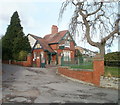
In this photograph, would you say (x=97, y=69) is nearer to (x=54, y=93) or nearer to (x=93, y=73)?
(x=93, y=73)

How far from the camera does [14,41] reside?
29.6 meters

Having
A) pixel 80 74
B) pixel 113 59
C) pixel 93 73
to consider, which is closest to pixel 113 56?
pixel 113 59

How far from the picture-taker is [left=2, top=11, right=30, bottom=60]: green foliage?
29219 mm

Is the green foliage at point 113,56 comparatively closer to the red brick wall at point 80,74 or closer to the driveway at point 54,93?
the red brick wall at point 80,74

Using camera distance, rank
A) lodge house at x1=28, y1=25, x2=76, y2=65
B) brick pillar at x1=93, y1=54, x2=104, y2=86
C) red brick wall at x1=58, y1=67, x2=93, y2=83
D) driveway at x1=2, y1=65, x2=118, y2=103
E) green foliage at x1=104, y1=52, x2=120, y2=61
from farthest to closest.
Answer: lodge house at x1=28, y1=25, x2=76, y2=65 < green foliage at x1=104, y1=52, x2=120, y2=61 < red brick wall at x1=58, y1=67, x2=93, y2=83 < brick pillar at x1=93, y1=54, x2=104, y2=86 < driveway at x1=2, y1=65, x2=118, y2=103

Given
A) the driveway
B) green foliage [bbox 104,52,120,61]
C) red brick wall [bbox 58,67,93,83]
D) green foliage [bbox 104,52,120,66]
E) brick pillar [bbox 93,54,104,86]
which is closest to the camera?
the driveway

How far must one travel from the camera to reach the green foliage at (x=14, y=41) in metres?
29.2

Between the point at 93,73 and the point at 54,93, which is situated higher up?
the point at 93,73

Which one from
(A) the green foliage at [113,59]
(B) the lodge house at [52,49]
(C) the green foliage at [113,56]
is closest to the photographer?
(A) the green foliage at [113,59]

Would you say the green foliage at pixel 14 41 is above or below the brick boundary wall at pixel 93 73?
above

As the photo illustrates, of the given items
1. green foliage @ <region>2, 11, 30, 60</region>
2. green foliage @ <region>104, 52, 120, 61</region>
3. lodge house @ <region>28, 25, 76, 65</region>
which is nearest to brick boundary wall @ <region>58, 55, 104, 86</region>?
green foliage @ <region>104, 52, 120, 61</region>

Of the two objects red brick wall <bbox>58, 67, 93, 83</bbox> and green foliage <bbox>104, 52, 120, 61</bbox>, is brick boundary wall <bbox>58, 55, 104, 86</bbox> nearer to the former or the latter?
red brick wall <bbox>58, 67, 93, 83</bbox>

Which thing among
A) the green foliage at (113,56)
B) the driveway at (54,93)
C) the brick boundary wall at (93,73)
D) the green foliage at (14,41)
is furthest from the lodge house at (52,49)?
the driveway at (54,93)

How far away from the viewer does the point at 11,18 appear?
33.2m
